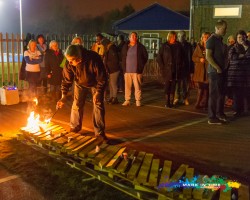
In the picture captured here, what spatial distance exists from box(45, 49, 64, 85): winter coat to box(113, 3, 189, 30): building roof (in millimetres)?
30580

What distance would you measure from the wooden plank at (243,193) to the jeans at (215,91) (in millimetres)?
3657

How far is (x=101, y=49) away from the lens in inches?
403

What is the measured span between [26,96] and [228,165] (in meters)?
7.05

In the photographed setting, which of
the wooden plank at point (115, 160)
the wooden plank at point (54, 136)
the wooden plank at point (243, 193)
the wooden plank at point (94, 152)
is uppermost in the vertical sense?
the wooden plank at point (54, 136)

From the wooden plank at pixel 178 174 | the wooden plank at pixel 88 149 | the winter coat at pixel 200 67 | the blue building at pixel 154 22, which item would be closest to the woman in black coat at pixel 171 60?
the winter coat at pixel 200 67

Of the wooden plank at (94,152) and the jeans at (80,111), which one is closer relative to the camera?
the wooden plank at (94,152)

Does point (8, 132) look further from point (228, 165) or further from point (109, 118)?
point (228, 165)

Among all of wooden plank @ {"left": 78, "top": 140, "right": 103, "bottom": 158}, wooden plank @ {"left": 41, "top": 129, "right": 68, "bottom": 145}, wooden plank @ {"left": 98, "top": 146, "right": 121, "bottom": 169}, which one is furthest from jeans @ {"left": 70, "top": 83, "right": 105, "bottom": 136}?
wooden plank @ {"left": 98, "top": 146, "right": 121, "bottom": 169}

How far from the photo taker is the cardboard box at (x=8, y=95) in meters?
10.2

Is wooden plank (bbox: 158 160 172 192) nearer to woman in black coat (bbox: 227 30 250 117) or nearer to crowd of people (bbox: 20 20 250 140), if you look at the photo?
crowd of people (bbox: 20 20 250 140)

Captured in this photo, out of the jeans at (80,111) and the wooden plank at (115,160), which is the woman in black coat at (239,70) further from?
the wooden plank at (115,160)

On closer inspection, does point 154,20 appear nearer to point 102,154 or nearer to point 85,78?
point 85,78

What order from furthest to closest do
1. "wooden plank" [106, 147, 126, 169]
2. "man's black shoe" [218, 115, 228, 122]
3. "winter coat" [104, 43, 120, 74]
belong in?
"winter coat" [104, 43, 120, 74], "man's black shoe" [218, 115, 228, 122], "wooden plank" [106, 147, 126, 169]

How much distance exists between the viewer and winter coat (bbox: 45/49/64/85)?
31.7 feet
